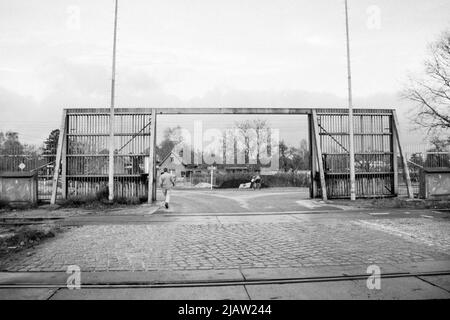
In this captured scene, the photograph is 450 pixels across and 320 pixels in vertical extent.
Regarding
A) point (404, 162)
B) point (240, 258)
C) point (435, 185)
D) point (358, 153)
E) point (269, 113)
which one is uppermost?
point (269, 113)

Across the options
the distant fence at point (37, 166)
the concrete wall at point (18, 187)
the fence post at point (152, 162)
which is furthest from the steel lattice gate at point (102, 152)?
the concrete wall at point (18, 187)

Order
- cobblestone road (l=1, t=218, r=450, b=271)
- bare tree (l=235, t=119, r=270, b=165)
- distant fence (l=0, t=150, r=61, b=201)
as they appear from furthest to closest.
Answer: bare tree (l=235, t=119, r=270, b=165), distant fence (l=0, t=150, r=61, b=201), cobblestone road (l=1, t=218, r=450, b=271)

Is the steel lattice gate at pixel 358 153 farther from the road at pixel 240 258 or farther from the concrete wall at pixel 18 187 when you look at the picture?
the concrete wall at pixel 18 187

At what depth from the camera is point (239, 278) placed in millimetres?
5184

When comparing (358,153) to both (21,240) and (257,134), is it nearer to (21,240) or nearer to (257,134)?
(21,240)

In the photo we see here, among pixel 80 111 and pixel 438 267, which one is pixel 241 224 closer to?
pixel 438 267

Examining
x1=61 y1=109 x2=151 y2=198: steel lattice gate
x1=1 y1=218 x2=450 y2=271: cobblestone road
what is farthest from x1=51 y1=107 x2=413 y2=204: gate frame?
x1=1 y1=218 x2=450 y2=271: cobblestone road

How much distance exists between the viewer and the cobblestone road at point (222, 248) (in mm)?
6078

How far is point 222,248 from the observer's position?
7195 mm

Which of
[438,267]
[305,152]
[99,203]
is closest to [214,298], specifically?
[438,267]

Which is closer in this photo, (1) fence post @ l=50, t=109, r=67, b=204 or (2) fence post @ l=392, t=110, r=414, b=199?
(1) fence post @ l=50, t=109, r=67, b=204

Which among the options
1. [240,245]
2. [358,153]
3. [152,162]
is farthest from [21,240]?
[358,153]

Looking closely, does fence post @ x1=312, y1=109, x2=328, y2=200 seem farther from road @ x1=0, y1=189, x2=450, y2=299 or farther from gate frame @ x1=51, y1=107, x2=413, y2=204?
road @ x1=0, y1=189, x2=450, y2=299

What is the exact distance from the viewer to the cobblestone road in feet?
19.9
